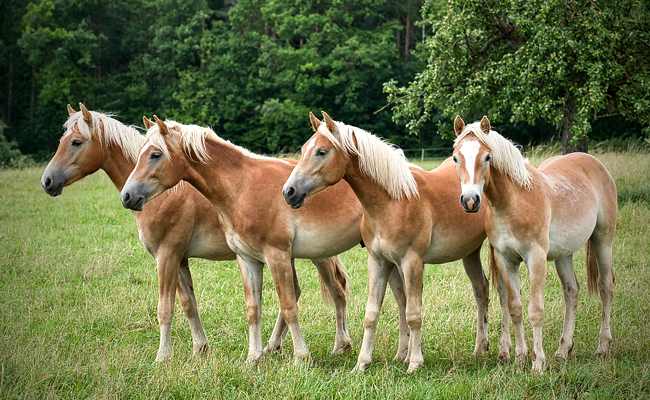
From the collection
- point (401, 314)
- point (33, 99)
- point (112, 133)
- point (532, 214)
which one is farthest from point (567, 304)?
point (33, 99)

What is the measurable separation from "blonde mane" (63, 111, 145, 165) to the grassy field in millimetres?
2043

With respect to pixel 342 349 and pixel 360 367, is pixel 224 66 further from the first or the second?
pixel 360 367

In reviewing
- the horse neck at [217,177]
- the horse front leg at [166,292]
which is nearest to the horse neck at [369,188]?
the horse neck at [217,177]

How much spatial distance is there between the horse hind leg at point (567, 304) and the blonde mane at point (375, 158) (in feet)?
6.83

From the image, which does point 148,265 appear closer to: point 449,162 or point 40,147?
point 449,162

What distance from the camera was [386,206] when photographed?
5348mm

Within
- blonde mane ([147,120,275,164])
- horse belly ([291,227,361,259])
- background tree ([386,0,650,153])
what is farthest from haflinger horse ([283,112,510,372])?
background tree ([386,0,650,153])

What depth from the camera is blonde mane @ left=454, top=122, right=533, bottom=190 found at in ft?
16.5

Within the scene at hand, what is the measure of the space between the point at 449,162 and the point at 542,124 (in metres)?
33.3

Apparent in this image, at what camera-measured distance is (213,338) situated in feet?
22.3

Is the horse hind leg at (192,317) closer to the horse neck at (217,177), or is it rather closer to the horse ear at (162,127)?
the horse neck at (217,177)

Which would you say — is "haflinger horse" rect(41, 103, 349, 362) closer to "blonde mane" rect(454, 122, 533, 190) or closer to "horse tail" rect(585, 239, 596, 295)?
"blonde mane" rect(454, 122, 533, 190)

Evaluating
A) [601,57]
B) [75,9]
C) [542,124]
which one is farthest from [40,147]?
[601,57]

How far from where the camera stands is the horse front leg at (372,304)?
551 centimetres
